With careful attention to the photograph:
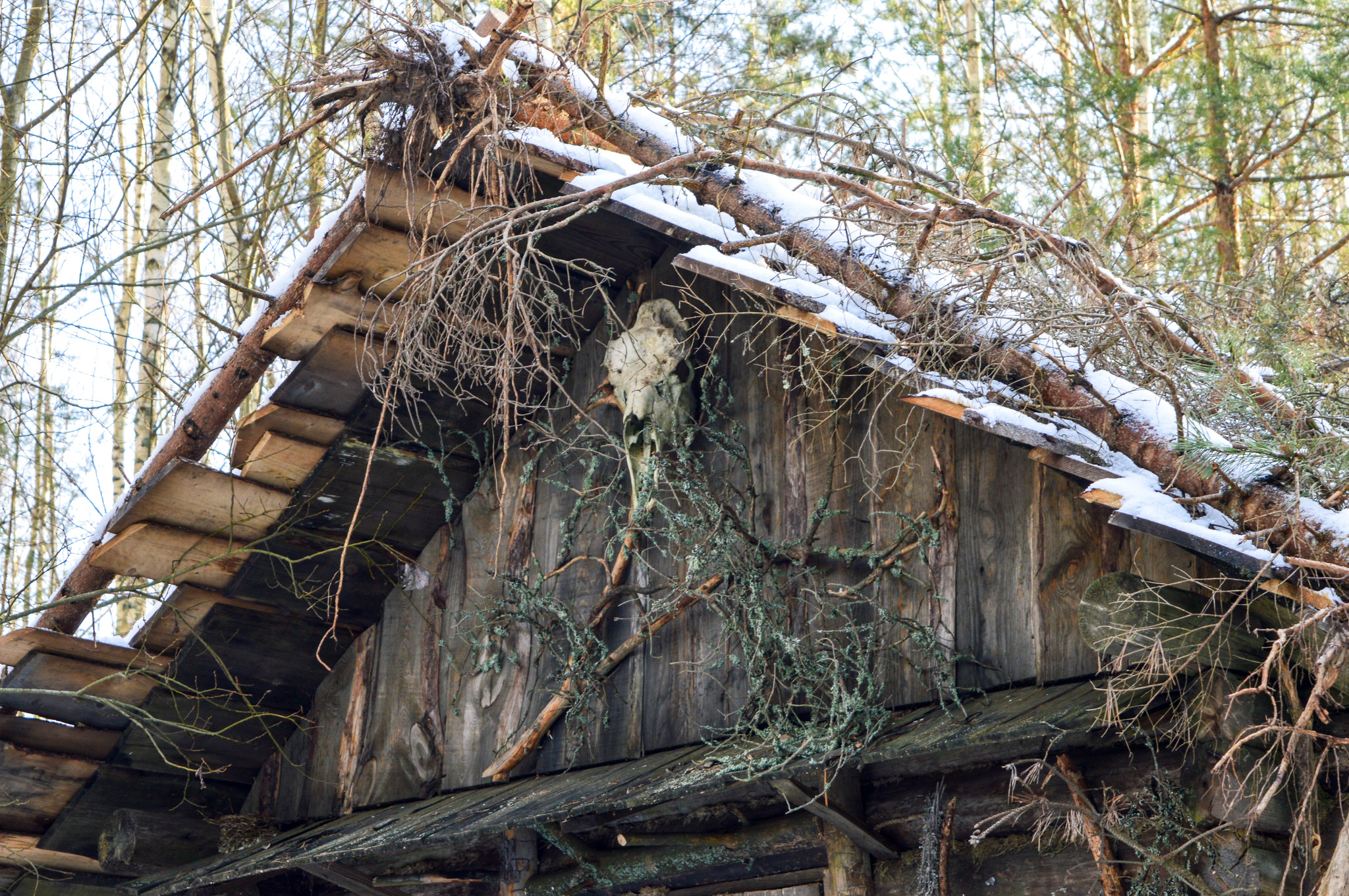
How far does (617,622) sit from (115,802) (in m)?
3.12

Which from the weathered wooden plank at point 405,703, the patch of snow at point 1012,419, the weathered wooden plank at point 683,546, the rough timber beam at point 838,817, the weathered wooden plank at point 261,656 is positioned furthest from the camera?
the weathered wooden plank at point 261,656

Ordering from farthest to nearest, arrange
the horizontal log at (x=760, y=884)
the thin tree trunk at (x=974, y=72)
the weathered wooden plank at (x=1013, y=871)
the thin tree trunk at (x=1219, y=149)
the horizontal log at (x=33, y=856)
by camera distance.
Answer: the thin tree trunk at (x=974, y=72) < the thin tree trunk at (x=1219, y=149) < the horizontal log at (x=33, y=856) < the horizontal log at (x=760, y=884) < the weathered wooden plank at (x=1013, y=871)

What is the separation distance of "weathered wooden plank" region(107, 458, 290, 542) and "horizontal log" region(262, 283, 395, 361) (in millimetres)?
668

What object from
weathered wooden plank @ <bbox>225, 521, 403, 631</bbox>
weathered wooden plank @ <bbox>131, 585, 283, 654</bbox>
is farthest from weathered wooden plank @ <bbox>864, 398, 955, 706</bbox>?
weathered wooden plank @ <bbox>131, 585, 283, 654</bbox>

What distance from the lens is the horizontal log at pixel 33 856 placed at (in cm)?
611

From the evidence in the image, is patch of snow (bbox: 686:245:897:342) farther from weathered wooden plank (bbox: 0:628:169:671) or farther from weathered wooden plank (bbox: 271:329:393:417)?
weathered wooden plank (bbox: 0:628:169:671)

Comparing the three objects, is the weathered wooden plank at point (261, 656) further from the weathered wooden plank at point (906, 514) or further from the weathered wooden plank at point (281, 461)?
the weathered wooden plank at point (906, 514)

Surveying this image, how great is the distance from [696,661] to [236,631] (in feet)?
8.54

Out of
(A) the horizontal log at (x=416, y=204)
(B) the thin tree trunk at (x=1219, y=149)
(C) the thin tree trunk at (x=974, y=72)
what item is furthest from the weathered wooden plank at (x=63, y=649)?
(C) the thin tree trunk at (x=974, y=72)

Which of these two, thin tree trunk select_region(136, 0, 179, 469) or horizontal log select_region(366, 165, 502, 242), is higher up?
thin tree trunk select_region(136, 0, 179, 469)

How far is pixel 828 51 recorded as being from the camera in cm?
1102

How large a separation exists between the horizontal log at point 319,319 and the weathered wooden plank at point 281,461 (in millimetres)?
488

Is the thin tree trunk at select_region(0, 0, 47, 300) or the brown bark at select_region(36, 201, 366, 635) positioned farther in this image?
the thin tree trunk at select_region(0, 0, 47, 300)

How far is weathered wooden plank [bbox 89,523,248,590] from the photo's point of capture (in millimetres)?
5223
